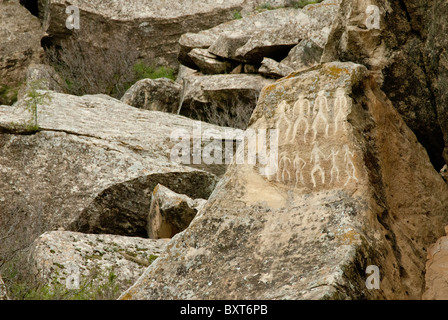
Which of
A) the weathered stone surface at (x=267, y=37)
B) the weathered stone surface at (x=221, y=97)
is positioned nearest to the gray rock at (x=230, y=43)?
the weathered stone surface at (x=267, y=37)

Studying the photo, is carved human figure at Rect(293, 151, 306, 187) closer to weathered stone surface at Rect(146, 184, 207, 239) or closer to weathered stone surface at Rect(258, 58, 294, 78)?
weathered stone surface at Rect(146, 184, 207, 239)

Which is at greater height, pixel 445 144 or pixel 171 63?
pixel 171 63

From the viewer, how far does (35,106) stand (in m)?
9.70

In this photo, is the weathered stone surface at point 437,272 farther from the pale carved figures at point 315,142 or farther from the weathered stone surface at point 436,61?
the weathered stone surface at point 436,61

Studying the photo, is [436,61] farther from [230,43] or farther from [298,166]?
[230,43]

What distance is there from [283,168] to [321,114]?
591 mm

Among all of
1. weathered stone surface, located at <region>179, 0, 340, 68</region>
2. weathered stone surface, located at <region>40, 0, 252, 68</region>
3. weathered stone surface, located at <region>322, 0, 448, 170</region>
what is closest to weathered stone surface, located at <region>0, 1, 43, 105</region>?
weathered stone surface, located at <region>40, 0, 252, 68</region>

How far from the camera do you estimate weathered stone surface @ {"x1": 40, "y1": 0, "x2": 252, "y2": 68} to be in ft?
55.2

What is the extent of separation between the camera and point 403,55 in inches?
296

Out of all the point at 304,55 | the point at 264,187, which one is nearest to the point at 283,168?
the point at 264,187

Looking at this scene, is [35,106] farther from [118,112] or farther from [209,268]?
[209,268]

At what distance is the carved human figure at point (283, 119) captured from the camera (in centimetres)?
643

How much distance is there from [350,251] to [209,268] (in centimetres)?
108
